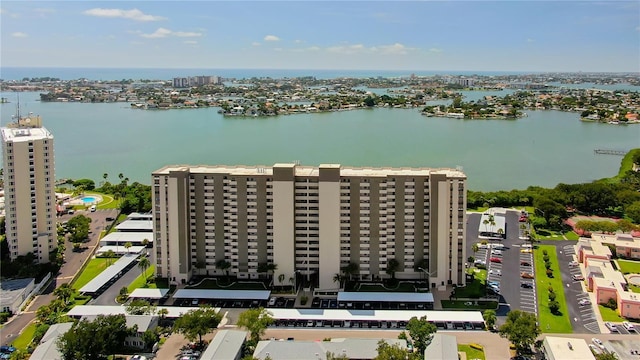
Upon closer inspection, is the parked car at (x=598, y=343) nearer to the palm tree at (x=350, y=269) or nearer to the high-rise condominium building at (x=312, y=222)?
the high-rise condominium building at (x=312, y=222)

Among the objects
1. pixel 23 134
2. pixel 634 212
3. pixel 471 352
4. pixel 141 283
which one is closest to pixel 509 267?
pixel 471 352

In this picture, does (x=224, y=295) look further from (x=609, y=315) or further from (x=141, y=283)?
(x=609, y=315)

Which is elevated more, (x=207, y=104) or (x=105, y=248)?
(x=207, y=104)

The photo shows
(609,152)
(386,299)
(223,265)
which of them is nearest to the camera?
(386,299)

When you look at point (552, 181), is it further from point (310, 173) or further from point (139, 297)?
point (139, 297)

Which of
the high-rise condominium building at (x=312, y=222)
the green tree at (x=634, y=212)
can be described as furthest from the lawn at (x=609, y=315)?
the green tree at (x=634, y=212)

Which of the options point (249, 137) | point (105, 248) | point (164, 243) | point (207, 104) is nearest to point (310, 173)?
point (164, 243)

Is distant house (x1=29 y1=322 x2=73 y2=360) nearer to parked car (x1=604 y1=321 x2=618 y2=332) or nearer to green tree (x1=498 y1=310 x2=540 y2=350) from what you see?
green tree (x1=498 y1=310 x2=540 y2=350)
